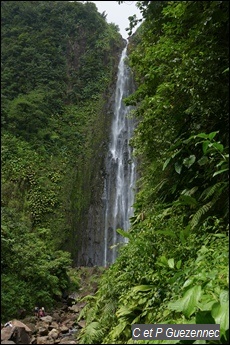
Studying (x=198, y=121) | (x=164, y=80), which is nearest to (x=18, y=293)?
(x=198, y=121)

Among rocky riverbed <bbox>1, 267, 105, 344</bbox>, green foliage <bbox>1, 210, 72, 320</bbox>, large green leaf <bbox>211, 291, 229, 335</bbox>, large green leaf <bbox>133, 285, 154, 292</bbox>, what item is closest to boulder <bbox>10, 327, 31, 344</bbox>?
rocky riverbed <bbox>1, 267, 105, 344</bbox>

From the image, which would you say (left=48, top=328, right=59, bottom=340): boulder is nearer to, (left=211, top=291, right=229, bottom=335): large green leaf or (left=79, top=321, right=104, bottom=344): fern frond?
(left=79, top=321, right=104, bottom=344): fern frond

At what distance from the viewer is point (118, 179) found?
674 inches

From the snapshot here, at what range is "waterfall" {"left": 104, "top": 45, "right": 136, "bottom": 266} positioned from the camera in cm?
1554

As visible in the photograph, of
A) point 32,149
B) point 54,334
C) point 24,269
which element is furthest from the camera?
point 32,149

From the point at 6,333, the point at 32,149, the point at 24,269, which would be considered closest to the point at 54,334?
the point at 6,333

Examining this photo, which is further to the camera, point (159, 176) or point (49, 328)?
point (159, 176)

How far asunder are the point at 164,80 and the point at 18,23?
3175 mm

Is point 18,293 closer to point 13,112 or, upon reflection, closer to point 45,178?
point 13,112

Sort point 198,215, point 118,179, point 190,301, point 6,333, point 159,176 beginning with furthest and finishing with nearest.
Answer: point 118,179 < point 159,176 < point 198,215 < point 6,333 < point 190,301

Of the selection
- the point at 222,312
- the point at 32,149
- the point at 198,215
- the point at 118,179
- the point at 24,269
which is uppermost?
the point at 118,179

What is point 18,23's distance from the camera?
2.55 metres

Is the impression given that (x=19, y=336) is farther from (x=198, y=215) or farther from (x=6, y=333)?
(x=198, y=215)

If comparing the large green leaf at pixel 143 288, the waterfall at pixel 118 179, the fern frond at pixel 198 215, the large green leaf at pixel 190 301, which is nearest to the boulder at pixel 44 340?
the large green leaf at pixel 143 288
